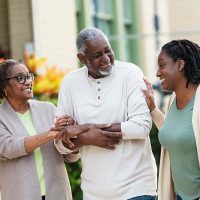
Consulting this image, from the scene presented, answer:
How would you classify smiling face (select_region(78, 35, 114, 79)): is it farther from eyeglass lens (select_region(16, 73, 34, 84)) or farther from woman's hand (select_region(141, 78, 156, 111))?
eyeglass lens (select_region(16, 73, 34, 84))

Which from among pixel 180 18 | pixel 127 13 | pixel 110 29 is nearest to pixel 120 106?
pixel 110 29

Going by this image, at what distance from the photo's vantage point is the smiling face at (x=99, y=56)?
4645 mm

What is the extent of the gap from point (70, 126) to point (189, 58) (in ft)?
3.01

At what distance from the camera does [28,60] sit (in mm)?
8602

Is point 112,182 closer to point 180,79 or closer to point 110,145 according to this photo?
point 110,145

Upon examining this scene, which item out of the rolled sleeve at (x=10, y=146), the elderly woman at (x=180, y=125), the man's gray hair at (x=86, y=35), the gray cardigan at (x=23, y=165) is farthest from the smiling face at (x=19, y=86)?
the elderly woman at (x=180, y=125)

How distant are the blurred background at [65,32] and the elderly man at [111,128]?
292 cm

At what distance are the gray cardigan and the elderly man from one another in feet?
1.12

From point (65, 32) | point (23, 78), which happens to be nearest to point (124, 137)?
point (23, 78)

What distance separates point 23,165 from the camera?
Result: 16.5 ft

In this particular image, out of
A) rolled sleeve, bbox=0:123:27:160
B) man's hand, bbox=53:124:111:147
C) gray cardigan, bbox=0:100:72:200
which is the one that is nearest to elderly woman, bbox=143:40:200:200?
man's hand, bbox=53:124:111:147

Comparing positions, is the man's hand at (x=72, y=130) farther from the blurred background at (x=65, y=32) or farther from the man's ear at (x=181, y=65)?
the blurred background at (x=65, y=32)

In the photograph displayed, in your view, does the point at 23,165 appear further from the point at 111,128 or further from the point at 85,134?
the point at 111,128

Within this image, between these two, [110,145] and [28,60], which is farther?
[28,60]
